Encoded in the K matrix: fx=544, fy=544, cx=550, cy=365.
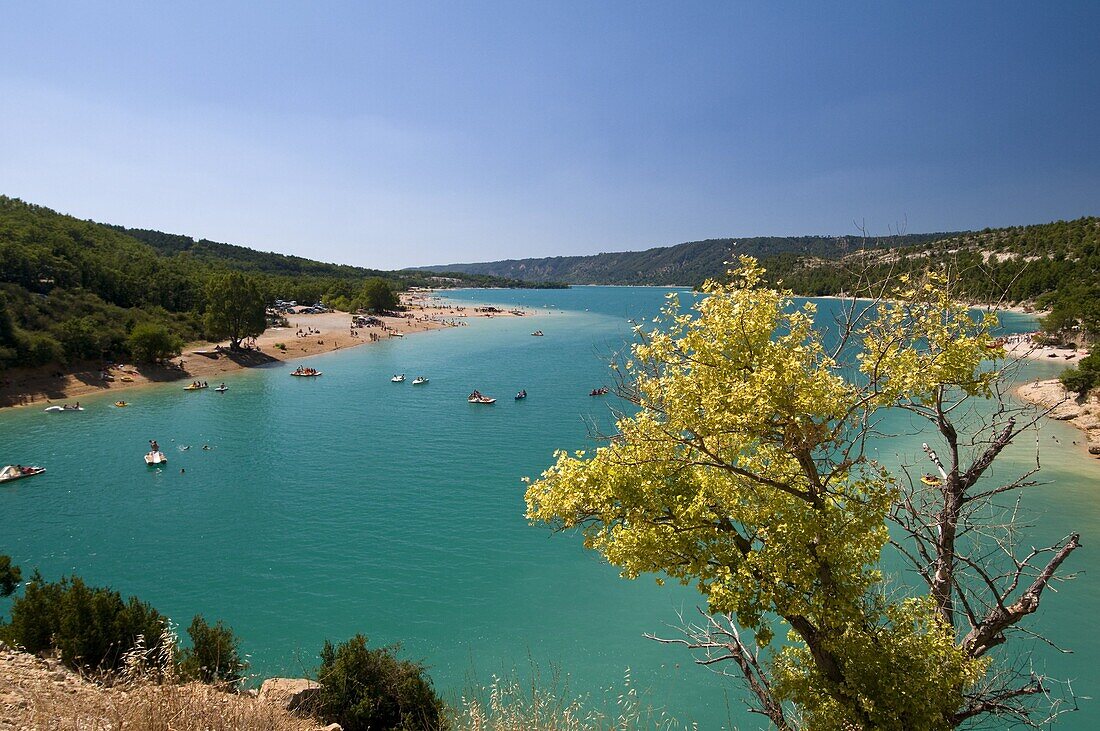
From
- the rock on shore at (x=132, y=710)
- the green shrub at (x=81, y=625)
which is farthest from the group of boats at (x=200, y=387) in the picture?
the rock on shore at (x=132, y=710)

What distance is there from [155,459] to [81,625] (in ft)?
94.9

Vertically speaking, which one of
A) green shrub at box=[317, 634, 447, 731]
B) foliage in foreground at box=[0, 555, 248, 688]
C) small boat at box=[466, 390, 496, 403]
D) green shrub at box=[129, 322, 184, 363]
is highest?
green shrub at box=[129, 322, 184, 363]

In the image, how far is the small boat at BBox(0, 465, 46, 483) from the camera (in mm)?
34844

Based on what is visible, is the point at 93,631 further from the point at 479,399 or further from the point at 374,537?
the point at 479,399

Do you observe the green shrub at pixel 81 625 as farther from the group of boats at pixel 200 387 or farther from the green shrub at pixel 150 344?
the green shrub at pixel 150 344

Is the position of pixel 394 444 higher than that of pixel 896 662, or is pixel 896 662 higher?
pixel 896 662

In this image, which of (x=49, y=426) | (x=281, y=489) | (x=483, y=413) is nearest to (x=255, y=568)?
(x=281, y=489)

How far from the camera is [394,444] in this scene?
43.5 m

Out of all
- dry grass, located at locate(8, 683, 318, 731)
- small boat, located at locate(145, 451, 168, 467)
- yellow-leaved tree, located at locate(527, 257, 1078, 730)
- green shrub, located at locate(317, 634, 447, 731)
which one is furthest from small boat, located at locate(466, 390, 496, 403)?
dry grass, located at locate(8, 683, 318, 731)

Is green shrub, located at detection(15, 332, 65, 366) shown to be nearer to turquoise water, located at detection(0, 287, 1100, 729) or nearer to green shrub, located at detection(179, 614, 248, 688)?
turquoise water, located at detection(0, 287, 1100, 729)

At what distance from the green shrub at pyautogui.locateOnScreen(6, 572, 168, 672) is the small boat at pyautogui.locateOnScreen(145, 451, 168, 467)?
87.6 ft

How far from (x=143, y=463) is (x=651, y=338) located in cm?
4264

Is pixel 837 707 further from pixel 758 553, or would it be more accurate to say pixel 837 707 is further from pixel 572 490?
pixel 572 490

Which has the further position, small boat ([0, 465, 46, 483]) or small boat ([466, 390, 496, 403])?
small boat ([466, 390, 496, 403])
